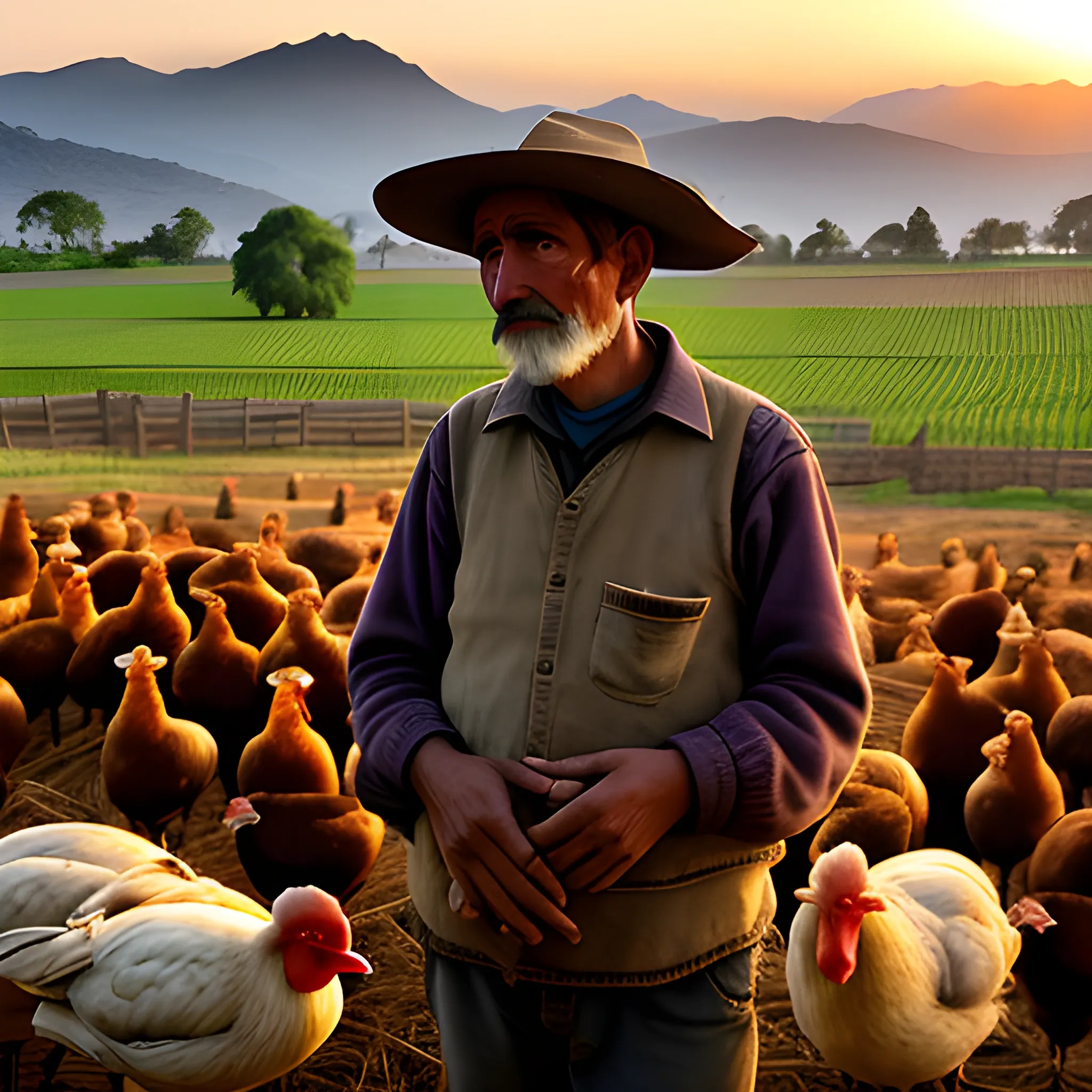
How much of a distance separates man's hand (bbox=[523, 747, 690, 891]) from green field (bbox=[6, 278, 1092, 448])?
12.5ft

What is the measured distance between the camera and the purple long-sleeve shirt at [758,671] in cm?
151

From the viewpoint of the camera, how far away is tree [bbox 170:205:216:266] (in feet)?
20.7

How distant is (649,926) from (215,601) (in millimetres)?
2486

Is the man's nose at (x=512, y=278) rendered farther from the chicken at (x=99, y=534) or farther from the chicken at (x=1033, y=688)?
Result: the chicken at (x=99, y=534)

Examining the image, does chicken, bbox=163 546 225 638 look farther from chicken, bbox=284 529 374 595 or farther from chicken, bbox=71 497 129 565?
chicken, bbox=71 497 129 565

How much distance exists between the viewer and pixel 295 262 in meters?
5.96

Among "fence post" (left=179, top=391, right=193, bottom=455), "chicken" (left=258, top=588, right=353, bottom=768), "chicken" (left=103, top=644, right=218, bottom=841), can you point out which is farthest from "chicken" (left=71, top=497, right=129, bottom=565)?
"chicken" (left=103, top=644, right=218, bottom=841)

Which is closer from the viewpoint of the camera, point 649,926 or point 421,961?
point 649,926

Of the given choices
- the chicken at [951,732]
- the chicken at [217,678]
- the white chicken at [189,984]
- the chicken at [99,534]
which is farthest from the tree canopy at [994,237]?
the white chicken at [189,984]

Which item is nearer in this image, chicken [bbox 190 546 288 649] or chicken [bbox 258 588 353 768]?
chicken [bbox 258 588 353 768]

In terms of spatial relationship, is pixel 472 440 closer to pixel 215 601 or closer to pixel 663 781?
pixel 663 781

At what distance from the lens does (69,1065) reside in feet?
10.2

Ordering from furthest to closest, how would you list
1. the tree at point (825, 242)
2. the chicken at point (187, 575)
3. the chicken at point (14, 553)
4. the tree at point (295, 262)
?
the tree at point (825, 242) < the tree at point (295, 262) < the chicken at point (14, 553) < the chicken at point (187, 575)

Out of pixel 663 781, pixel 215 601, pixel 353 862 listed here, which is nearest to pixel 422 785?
pixel 663 781
